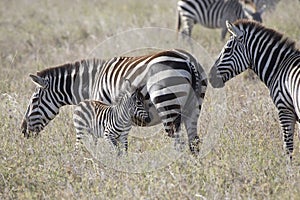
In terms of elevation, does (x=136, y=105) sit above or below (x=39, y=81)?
below

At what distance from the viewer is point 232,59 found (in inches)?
274

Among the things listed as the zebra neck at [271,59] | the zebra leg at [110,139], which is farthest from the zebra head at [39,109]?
the zebra neck at [271,59]

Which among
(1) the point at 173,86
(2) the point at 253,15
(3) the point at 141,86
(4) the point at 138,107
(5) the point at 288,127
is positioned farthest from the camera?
(2) the point at 253,15

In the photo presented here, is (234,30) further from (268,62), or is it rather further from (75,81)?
(75,81)

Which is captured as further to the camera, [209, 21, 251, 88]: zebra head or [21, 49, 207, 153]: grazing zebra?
[209, 21, 251, 88]: zebra head

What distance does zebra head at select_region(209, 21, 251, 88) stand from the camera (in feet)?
22.7

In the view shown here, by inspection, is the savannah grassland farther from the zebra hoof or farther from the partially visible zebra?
the partially visible zebra

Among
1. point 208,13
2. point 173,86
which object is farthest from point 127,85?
point 208,13

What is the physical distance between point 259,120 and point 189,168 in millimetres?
1803

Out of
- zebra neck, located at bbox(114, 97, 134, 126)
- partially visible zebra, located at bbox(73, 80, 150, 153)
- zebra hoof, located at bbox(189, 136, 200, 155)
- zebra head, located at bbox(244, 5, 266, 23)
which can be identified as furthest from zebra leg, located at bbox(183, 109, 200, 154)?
zebra head, located at bbox(244, 5, 266, 23)

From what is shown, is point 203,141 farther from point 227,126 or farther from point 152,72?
point 152,72

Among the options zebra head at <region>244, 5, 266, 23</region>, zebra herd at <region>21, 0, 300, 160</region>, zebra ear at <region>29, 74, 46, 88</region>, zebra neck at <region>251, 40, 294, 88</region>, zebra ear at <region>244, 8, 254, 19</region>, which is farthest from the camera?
zebra ear at <region>244, 8, 254, 19</region>

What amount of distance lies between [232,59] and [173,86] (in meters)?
0.83

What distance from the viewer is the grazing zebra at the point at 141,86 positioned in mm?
6738
